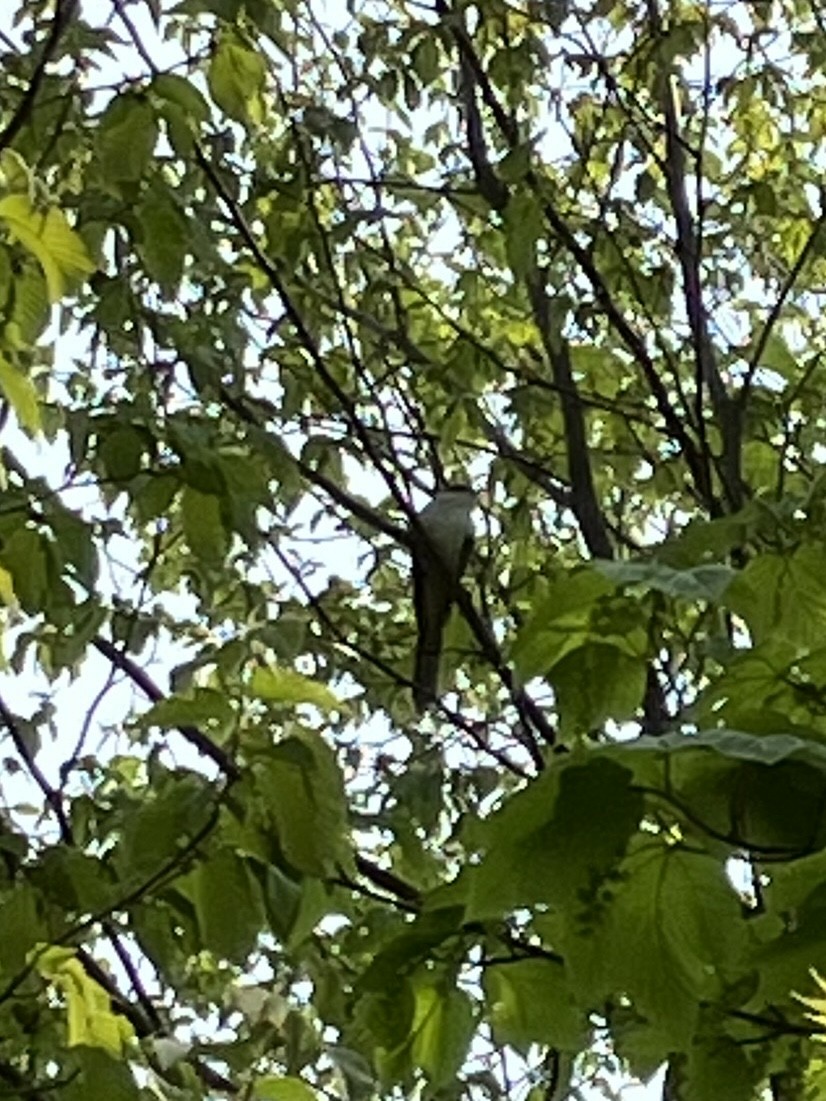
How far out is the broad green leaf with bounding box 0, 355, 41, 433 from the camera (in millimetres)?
1604

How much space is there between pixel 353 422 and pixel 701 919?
1875mm

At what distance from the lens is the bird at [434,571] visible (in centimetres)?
331

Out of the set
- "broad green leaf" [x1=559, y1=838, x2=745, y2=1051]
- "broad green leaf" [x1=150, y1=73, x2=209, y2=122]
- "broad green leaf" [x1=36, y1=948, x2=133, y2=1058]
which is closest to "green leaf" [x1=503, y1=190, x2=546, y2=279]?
"broad green leaf" [x1=150, y1=73, x2=209, y2=122]

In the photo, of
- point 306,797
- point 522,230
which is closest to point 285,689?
point 306,797

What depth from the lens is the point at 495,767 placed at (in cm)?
322

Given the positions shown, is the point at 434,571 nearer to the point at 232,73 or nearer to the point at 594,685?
the point at 232,73

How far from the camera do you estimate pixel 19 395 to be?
5.29 ft

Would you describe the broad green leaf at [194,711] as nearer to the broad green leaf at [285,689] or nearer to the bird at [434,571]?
the broad green leaf at [285,689]

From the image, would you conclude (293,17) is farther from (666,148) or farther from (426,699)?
(426,699)

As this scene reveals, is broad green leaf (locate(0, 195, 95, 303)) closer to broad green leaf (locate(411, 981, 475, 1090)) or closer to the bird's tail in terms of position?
broad green leaf (locate(411, 981, 475, 1090))

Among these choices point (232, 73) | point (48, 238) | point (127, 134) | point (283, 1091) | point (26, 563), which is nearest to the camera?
point (283, 1091)

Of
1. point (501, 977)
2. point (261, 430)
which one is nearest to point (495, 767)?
point (261, 430)

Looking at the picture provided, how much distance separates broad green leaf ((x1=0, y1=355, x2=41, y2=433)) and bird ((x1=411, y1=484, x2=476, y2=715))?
63.9 inches

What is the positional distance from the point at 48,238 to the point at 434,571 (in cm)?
187
